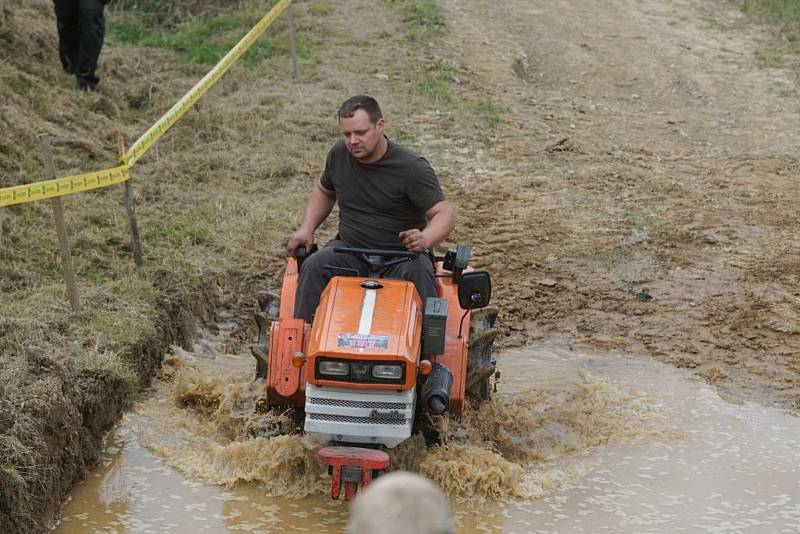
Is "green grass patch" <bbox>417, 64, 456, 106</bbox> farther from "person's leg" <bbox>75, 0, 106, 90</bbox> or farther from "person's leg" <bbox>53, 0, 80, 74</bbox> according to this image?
"person's leg" <bbox>53, 0, 80, 74</bbox>

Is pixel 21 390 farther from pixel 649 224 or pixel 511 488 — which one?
pixel 649 224

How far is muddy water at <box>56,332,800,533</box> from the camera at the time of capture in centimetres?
639

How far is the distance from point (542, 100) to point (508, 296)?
578 centimetres

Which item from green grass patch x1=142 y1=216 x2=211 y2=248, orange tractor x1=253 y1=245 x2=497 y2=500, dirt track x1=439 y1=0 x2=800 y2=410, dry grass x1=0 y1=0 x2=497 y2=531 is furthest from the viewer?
green grass patch x1=142 y1=216 x2=211 y2=248

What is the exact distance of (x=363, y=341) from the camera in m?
5.98

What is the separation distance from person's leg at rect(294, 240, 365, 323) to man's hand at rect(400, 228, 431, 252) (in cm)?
32

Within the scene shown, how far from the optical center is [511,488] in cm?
663

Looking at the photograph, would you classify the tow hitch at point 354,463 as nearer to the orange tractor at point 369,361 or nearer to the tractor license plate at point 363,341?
the orange tractor at point 369,361

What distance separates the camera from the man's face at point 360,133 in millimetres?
6723

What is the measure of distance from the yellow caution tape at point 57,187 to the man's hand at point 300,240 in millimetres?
1699

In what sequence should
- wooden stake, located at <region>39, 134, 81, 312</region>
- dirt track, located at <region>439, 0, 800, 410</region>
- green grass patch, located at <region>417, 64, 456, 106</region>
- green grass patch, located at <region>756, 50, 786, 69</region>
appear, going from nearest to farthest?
wooden stake, located at <region>39, 134, 81, 312</region>
dirt track, located at <region>439, 0, 800, 410</region>
green grass patch, located at <region>417, 64, 456, 106</region>
green grass patch, located at <region>756, 50, 786, 69</region>

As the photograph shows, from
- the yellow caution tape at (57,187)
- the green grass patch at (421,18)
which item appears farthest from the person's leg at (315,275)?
the green grass patch at (421,18)

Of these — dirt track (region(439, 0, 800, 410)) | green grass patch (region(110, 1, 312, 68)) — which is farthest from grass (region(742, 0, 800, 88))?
green grass patch (region(110, 1, 312, 68))

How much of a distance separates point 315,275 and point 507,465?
1472 millimetres
